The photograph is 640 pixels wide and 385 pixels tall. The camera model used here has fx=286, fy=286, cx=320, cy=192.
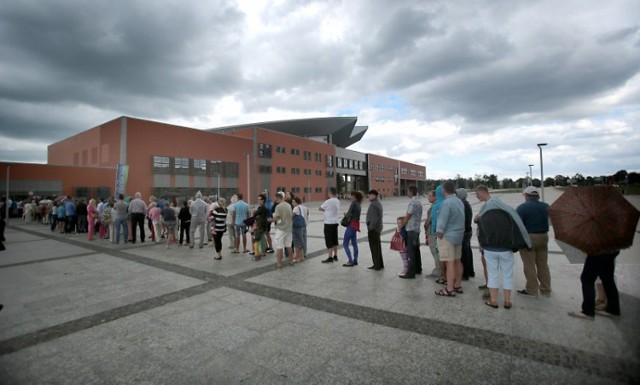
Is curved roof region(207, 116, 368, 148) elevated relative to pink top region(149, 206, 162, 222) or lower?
elevated

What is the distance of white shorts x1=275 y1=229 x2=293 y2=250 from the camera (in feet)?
23.0

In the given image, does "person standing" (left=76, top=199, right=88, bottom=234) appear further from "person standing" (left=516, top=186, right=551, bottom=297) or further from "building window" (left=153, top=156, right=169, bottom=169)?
"building window" (left=153, top=156, right=169, bottom=169)

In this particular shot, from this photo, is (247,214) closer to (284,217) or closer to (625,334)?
(284,217)

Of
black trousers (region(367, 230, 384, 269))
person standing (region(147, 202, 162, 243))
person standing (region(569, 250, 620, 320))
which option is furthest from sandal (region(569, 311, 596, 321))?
person standing (region(147, 202, 162, 243))

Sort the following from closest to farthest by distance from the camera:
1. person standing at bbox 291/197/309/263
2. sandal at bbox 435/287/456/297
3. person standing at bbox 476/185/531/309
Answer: person standing at bbox 476/185/531/309 → sandal at bbox 435/287/456/297 → person standing at bbox 291/197/309/263

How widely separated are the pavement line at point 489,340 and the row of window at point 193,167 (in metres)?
34.3

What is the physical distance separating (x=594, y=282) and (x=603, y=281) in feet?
0.51

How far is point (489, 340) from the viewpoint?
3.28 metres

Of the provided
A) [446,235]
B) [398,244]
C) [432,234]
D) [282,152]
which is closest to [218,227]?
[398,244]

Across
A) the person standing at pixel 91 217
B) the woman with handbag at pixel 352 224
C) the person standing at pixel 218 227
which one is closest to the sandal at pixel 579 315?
the woman with handbag at pixel 352 224

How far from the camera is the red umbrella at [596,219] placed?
3.54m

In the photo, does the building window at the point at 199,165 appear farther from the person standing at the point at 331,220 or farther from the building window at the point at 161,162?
the person standing at the point at 331,220

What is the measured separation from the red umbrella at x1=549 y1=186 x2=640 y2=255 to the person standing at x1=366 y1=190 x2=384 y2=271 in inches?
121

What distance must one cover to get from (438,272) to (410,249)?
0.85m
